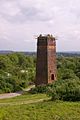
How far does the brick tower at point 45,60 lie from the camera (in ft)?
113

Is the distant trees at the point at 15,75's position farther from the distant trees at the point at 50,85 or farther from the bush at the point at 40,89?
the bush at the point at 40,89

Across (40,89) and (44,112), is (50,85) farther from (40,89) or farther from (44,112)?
(44,112)

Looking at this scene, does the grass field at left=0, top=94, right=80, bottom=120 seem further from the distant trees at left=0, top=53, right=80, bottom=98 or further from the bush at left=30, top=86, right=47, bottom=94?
the bush at left=30, top=86, right=47, bottom=94

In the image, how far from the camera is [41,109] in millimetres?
23109

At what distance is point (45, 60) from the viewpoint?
113 feet

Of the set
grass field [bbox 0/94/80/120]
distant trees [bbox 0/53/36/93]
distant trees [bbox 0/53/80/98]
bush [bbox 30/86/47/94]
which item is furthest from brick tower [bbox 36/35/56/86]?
distant trees [bbox 0/53/36/93]

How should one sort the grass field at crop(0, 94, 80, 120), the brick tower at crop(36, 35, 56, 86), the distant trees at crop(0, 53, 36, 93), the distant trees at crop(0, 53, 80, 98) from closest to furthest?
the grass field at crop(0, 94, 80, 120)
the distant trees at crop(0, 53, 80, 98)
the brick tower at crop(36, 35, 56, 86)
the distant trees at crop(0, 53, 36, 93)

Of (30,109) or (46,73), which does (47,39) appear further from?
(30,109)

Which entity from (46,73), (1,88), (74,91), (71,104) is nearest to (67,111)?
(71,104)

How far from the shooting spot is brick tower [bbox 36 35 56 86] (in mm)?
34469

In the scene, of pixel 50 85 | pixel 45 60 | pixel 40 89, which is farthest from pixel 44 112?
pixel 45 60

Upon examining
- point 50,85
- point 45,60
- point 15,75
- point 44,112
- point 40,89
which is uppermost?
point 45,60

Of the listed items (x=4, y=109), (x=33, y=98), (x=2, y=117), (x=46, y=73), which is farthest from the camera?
(x=46, y=73)

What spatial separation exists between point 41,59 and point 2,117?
578 inches
